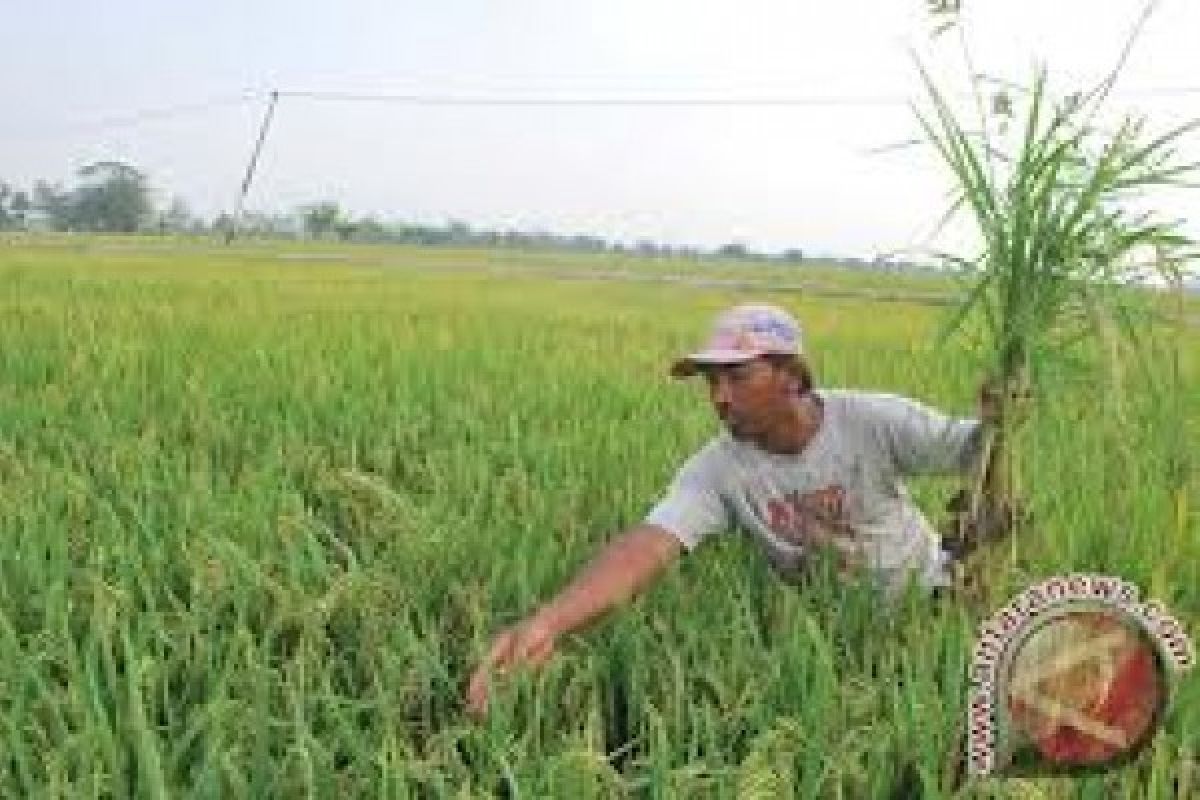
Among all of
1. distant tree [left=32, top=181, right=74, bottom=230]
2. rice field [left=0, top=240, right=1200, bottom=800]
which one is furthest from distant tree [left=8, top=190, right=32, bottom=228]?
rice field [left=0, top=240, right=1200, bottom=800]

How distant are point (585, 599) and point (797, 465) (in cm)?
66

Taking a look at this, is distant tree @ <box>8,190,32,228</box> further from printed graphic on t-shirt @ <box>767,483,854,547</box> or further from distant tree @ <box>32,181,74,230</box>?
printed graphic on t-shirt @ <box>767,483,854,547</box>

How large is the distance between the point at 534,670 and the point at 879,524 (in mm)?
926

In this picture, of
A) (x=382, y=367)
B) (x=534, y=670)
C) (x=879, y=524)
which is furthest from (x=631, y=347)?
(x=534, y=670)

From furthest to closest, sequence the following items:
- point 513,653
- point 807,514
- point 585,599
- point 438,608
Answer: point 807,514, point 438,608, point 585,599, point 513,653

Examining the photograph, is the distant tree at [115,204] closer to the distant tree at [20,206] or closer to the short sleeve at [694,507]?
the distant tree at [20,206]

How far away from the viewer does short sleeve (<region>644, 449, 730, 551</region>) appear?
2.66m

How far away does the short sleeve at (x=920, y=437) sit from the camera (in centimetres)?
262

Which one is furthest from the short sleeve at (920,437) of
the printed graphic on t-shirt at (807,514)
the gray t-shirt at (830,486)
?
the printed graphic on t-shirt at (807,514)

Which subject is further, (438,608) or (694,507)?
(694,507)

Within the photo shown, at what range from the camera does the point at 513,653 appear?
85.4 inches

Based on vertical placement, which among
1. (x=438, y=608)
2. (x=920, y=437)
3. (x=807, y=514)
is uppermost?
(x=920, y=437)

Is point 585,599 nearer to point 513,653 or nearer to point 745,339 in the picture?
point 513,653

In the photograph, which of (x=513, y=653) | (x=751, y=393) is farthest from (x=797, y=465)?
(x=513, y=653)
